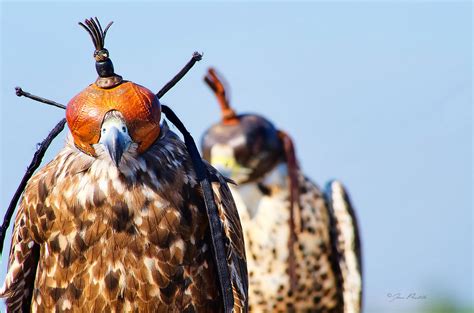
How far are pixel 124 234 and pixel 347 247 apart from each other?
12.5 feet

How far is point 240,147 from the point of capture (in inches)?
335

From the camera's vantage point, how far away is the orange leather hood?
14.7 ft

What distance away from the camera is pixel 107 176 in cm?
477

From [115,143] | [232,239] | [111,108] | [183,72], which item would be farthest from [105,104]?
[232,239]

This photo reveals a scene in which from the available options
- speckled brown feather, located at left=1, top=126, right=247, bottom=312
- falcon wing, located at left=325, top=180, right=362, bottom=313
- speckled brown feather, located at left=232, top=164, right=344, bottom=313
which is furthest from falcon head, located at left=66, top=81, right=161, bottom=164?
falcon wing, located at left=325, top=180, right=362, bottom=313

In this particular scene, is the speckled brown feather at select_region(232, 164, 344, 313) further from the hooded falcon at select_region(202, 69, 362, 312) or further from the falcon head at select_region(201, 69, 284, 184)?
the falcon head at select_region(201, 69, 284, 184)

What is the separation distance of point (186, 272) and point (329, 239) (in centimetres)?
362

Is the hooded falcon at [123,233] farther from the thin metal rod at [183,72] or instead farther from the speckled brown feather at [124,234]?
the thin metal rod at [183,72]

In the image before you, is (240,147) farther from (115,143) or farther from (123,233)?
(115,143)

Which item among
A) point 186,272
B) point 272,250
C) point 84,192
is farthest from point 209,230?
point 272,250

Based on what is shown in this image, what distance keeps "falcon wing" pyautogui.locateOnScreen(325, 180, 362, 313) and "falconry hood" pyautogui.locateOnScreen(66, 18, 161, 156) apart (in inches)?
155

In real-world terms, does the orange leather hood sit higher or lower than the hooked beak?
higher

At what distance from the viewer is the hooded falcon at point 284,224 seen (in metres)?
8.24

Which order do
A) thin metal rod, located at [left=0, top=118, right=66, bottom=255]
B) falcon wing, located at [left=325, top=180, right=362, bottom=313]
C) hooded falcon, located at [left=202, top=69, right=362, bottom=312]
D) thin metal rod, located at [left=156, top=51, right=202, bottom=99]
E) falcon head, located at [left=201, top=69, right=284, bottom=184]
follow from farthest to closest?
falcon head, located at [left=201, top=69, right=284, bottom=184]
falcon wing, located at [left=325, top=180, right=362, bottom=313]
hooded falcon, located at [left=202, top=69, right=362, bottom=312]
thin metal rod, located at [left=0, top=118, right=66, bottom=255]
thin metal rod, located at [left=156, top=51, right=202, bottom=99]
